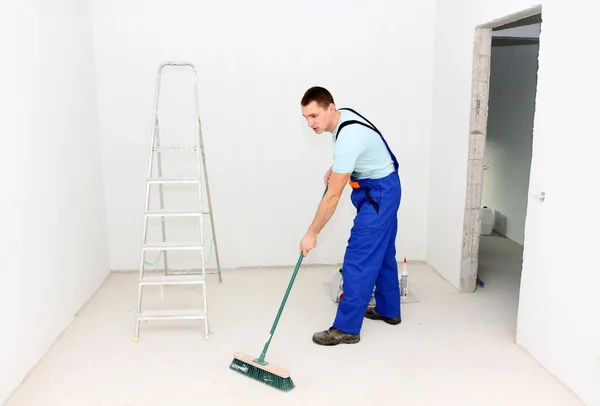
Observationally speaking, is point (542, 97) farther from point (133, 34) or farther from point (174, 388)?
point (133, 34)

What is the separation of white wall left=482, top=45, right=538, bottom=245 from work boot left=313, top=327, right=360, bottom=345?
10.2 feet

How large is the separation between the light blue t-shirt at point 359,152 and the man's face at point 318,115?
0.08 metres

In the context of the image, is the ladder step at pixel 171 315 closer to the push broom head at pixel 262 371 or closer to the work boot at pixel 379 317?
the push broom head at pixel 262 371

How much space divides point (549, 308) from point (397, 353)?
2.86ft

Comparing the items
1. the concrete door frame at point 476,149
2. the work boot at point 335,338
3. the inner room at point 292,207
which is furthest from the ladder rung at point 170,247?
the concrete door frame at point 476,149

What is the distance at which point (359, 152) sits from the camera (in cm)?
280

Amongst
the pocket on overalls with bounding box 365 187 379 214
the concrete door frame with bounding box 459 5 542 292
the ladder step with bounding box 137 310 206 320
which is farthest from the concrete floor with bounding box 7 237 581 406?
the pocket on overalls with bounding box 365 187 379 214

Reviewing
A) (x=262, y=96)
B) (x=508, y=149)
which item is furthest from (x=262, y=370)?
(x=508, y=149)

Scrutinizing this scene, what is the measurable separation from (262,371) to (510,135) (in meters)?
4.29

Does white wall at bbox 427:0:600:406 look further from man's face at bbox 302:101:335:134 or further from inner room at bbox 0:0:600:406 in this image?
man's face at bbox 302:101:335:134

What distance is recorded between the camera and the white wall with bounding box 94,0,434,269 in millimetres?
4148

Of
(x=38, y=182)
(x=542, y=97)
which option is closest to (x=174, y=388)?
(x=38, y=182)

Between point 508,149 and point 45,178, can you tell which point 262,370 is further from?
point 508,149

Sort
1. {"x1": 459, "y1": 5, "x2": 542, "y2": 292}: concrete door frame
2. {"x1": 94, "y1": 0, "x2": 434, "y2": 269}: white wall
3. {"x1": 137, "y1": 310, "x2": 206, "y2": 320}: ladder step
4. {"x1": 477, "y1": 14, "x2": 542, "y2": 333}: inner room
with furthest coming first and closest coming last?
{"x1": 477, "y1": 14, "x2": 542, "y2": 333}: inner room
{"x1": 94, "y1": 0, "x2": 434, "y2": 269}: white wall
{"x1": 459, "y1": 5, "x2": 542, "y2": 292}: concrete door frame
{"x1": 137, "y1": 310, "x2": 206, "y2": 320}: ladder step
